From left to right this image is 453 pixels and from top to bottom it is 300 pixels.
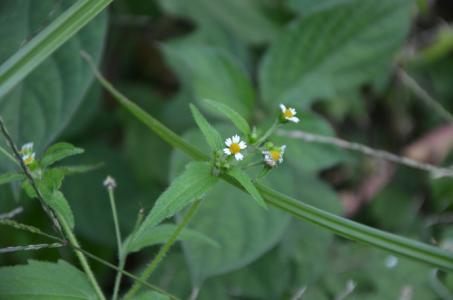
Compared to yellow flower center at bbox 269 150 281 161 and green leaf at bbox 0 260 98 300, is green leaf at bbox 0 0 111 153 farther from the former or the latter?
yellow flower center at bbox 269 150 281 161

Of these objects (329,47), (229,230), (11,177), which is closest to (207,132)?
(11,177)

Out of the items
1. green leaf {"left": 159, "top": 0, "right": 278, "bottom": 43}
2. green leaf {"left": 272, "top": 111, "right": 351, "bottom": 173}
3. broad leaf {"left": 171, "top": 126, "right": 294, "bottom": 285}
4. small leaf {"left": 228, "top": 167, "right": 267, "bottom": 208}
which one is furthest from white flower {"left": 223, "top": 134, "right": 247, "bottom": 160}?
green leaf {"left": 159, "top": 0, "right": 278, "bottom": 43}

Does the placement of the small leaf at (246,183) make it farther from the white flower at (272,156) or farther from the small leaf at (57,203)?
the small leaf at (57,203)

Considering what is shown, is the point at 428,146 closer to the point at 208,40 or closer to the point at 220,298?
the point at 208,40

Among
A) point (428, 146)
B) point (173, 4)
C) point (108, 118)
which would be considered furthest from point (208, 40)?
point (428, 146)

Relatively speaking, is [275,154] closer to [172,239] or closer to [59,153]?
[172,239]

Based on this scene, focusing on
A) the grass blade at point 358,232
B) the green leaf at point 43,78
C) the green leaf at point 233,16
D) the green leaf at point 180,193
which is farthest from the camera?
the green leaf at point 233,16

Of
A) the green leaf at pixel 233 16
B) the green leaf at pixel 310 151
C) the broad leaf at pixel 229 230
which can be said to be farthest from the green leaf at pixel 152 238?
the green leaf at pixel 233 16
